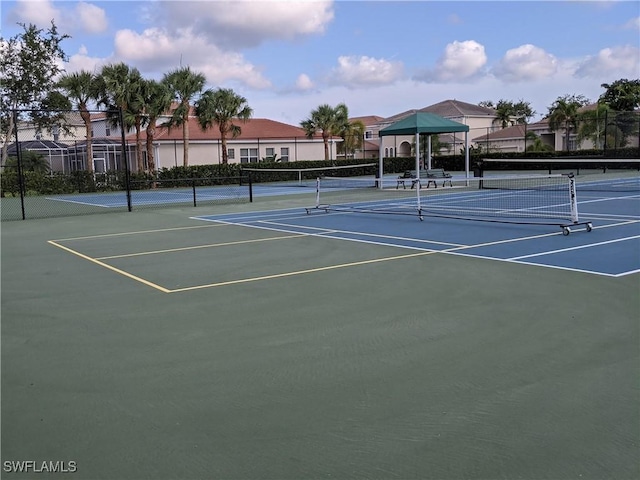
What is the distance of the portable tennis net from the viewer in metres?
14.3

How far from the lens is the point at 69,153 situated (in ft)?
142

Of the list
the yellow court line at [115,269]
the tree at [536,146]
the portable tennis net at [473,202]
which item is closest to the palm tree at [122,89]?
the portable tennis net at [473,202]

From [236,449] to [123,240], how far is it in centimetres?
1047

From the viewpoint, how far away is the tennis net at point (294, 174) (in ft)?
121

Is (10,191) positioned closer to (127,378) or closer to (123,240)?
(123,240)

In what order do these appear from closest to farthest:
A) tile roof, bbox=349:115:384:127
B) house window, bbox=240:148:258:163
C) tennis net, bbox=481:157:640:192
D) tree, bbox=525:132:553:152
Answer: tennis net, bbox=481:157:640:192 → house window, bbox=240:148:258:163 → tree, bbox=525:132:553:152 → tile roof, bbox=349:115:384:127

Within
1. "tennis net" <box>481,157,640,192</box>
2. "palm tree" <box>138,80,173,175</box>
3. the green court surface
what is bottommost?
the green court surface

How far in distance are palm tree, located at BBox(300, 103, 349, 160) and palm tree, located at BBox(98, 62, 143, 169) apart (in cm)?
1665

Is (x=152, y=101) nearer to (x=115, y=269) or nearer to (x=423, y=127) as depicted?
(x=423, y=127)

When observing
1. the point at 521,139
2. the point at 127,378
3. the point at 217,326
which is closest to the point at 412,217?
the point at 217,326

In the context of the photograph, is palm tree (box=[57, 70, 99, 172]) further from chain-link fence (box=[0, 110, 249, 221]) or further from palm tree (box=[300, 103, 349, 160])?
palm tree (box=[300, 103, 349, 160])

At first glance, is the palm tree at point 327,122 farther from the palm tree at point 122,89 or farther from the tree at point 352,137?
the palm tree at point 122,89

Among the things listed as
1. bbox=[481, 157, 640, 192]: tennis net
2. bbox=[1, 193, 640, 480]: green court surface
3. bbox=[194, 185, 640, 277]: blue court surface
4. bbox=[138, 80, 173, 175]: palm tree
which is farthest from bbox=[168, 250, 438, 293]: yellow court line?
bbox=[138, 80, 173, 175]: palm tree

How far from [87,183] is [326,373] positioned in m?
30.3
